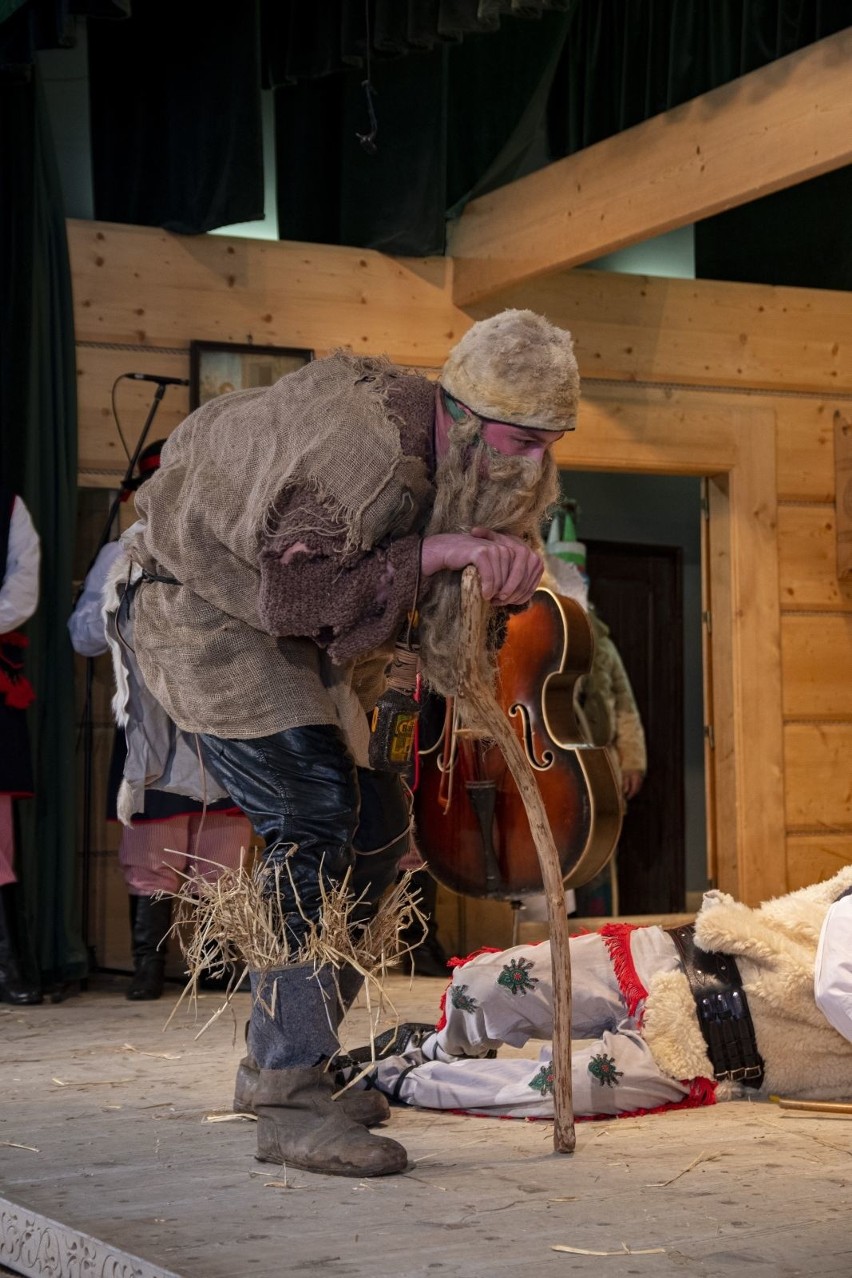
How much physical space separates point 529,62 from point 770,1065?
363 centimetres

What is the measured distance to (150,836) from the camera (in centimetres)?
467

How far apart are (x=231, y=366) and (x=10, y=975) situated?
207cm

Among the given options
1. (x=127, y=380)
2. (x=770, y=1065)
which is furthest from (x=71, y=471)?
(x=770, y=1065)

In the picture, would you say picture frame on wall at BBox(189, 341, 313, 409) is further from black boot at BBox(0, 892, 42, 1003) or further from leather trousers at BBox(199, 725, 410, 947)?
leather trousers at BBox(199, 725, 410, 947)

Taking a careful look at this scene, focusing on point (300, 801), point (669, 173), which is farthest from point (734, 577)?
point (300, 801)

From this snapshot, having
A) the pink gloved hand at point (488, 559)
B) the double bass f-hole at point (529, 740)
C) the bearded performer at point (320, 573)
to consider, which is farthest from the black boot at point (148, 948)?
the pink gloved hand at point (488, 559)

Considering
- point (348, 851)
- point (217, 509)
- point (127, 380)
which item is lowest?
point (348, 851)

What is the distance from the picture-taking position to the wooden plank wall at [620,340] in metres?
5.25

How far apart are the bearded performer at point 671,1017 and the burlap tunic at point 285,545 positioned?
25.1 inches

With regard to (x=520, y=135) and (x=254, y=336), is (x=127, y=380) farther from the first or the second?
(x=520, y=135)

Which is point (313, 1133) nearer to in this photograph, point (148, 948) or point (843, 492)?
point (148, 948)

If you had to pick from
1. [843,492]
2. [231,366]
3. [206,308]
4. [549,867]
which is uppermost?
[206,308]

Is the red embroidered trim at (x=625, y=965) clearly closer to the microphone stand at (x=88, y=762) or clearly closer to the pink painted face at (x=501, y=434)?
the pink painted face at (x=501, y=434)

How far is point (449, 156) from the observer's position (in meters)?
5.55
